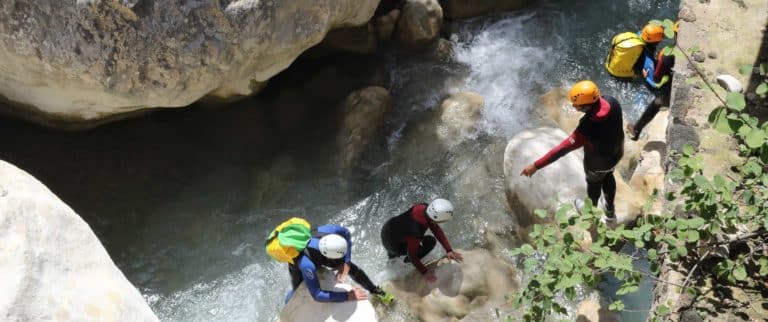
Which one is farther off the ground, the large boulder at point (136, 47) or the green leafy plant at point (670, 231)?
the large boulder at point (136, 47)

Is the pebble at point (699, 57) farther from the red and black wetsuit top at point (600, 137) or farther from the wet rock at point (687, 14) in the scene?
the red and black wetsuit top at point (600, 137)

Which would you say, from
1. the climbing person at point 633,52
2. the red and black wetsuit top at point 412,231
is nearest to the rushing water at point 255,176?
the red and black wetsuit top at point 412,231

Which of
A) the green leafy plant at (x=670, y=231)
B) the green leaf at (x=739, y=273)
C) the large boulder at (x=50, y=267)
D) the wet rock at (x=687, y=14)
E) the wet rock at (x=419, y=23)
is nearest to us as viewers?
the large boulder at (x=50, y=267)

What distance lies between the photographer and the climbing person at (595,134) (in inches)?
191

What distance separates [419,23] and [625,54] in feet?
9.04

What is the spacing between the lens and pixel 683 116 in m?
5.81

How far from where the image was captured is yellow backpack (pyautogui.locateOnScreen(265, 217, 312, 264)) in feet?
15.6

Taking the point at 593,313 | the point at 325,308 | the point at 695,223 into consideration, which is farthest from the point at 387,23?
the point at 695,223

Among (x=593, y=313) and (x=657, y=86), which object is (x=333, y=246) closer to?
(x=593, y=313)

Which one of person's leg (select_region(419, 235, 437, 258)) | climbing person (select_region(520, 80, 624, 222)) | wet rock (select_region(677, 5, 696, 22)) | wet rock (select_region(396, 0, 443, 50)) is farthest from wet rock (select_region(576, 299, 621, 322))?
wet rock (select_region(396, 0, 443, 50))

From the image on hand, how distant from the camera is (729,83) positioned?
563 centimetres

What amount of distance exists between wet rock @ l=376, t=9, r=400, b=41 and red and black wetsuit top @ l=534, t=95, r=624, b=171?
3.67 m

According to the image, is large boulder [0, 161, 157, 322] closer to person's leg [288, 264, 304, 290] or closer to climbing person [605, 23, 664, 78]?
person's leg [288, 264, 304, 290]

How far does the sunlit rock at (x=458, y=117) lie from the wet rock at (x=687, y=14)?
8.09 ft
